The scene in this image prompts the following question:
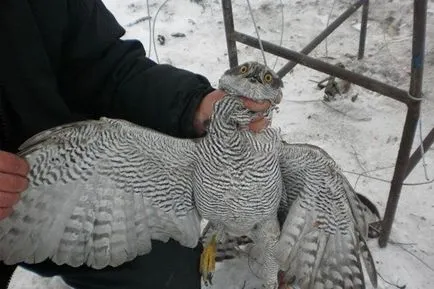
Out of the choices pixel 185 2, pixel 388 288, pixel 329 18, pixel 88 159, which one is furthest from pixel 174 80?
pixel 185 2

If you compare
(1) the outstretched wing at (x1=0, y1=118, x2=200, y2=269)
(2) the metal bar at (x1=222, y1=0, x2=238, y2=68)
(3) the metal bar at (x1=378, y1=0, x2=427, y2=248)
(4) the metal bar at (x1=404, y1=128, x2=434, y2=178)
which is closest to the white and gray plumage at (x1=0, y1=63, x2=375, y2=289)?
(1) the outstretched wing at (x1=0, y1=118, x2=200, y2=269)

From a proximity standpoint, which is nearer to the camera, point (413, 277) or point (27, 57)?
point (27, 57)

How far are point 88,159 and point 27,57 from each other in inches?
20.2

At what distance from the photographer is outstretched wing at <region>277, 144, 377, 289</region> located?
6.72 ft

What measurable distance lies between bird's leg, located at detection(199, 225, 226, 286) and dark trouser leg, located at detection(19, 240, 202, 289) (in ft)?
0.18

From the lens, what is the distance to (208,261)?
2.59 meters

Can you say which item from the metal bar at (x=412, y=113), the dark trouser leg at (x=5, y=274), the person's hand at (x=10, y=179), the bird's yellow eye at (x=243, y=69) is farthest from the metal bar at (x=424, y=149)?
the dark trouser leg at (x=5, y=274)

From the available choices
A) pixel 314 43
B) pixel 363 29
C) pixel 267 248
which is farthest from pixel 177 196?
pixel 363 29

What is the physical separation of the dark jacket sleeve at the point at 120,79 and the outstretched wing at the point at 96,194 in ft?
1.00

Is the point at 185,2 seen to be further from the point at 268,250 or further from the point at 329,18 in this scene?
the point at 268,250

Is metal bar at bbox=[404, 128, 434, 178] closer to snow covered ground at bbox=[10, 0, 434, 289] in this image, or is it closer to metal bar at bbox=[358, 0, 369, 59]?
snow covered ground at bbox=[10, 0, 434, 289]

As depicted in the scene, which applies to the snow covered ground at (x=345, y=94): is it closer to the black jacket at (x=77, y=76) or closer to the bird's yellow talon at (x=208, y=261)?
the bird's yellow talon at (x=208, y=261)

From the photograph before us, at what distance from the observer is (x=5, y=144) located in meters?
2.15

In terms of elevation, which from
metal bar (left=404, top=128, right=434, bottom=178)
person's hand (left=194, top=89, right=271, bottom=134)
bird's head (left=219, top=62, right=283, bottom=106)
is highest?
bird's head (left=219, top=62, right=283, bottom=106)
